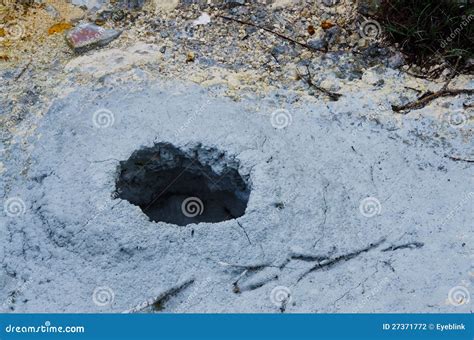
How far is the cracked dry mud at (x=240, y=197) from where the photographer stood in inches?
100

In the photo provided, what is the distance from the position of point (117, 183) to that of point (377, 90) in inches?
49.3

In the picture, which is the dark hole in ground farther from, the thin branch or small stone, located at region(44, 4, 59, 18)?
small stone, located at region(44, 4, 59, 18)

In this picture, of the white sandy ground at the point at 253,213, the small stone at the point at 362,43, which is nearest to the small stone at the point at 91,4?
the white sandy ground at the point at 253,213

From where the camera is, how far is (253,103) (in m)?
3.12

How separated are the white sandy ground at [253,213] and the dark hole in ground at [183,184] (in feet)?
0.19

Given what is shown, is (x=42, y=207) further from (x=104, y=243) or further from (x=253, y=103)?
(x=253, y=103)

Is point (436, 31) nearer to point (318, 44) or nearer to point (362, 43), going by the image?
point (362, 43)

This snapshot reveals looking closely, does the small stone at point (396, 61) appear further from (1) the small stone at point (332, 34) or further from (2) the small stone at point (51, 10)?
(2) the small stone at point (51, 10)

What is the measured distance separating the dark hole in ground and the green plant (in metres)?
1.13

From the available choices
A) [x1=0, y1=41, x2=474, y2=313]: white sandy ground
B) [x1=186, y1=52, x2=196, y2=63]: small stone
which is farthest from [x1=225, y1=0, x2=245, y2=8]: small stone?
[x1=0, y1=41, x2=474, y2=313]: white sandy ground

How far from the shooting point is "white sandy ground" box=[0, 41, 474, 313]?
254 cm

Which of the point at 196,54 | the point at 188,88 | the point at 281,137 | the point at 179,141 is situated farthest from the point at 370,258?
the point at 196,54

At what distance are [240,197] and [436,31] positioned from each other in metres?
1.27

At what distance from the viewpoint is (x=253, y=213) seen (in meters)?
2.64
